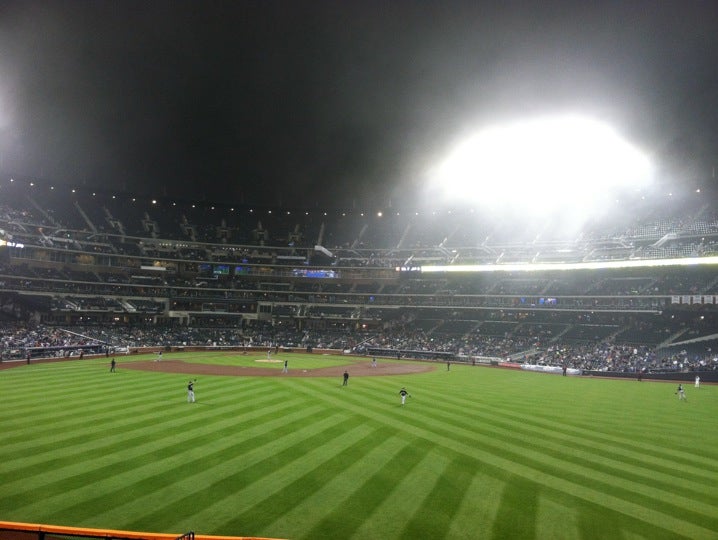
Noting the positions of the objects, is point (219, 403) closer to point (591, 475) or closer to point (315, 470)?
point (315, 470)

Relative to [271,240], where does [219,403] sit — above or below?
below

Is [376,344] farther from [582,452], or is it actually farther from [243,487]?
[243,487]

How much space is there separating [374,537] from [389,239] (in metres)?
82.0

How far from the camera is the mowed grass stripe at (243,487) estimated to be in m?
10.4

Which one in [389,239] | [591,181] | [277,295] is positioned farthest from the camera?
[389,239]

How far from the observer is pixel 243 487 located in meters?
12.3

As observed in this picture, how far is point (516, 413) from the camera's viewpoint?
915 inches

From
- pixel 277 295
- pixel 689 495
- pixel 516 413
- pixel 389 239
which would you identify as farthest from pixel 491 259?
pixel 689 495

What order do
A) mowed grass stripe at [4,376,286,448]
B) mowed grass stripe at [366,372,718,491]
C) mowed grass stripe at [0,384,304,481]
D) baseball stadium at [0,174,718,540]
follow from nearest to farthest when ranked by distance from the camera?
1. baseball stadium at [0,174,718,540]
2. mowed grass stripe at [0,384,304,481]
3. mowed grass stripe at [366,372,718,491]
4. mowed grass stripe at [4,376,286,448]

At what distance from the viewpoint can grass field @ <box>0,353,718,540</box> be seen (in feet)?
34.6

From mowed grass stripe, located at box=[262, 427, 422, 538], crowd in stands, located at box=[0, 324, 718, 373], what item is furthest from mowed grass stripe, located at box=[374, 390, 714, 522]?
crowd in stands, located at box=[0, 324, 718, 373]

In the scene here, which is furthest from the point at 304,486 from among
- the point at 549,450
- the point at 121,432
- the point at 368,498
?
the point at 549,450

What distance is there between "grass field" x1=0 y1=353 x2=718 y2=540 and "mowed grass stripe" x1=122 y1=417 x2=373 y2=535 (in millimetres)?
62

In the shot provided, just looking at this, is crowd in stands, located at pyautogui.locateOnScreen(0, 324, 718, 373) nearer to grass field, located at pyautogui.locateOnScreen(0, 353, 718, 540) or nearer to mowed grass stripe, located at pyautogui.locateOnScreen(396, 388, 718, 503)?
grass field, located at pyautogui.locateOnScreen(0, 353, 718, 540)
